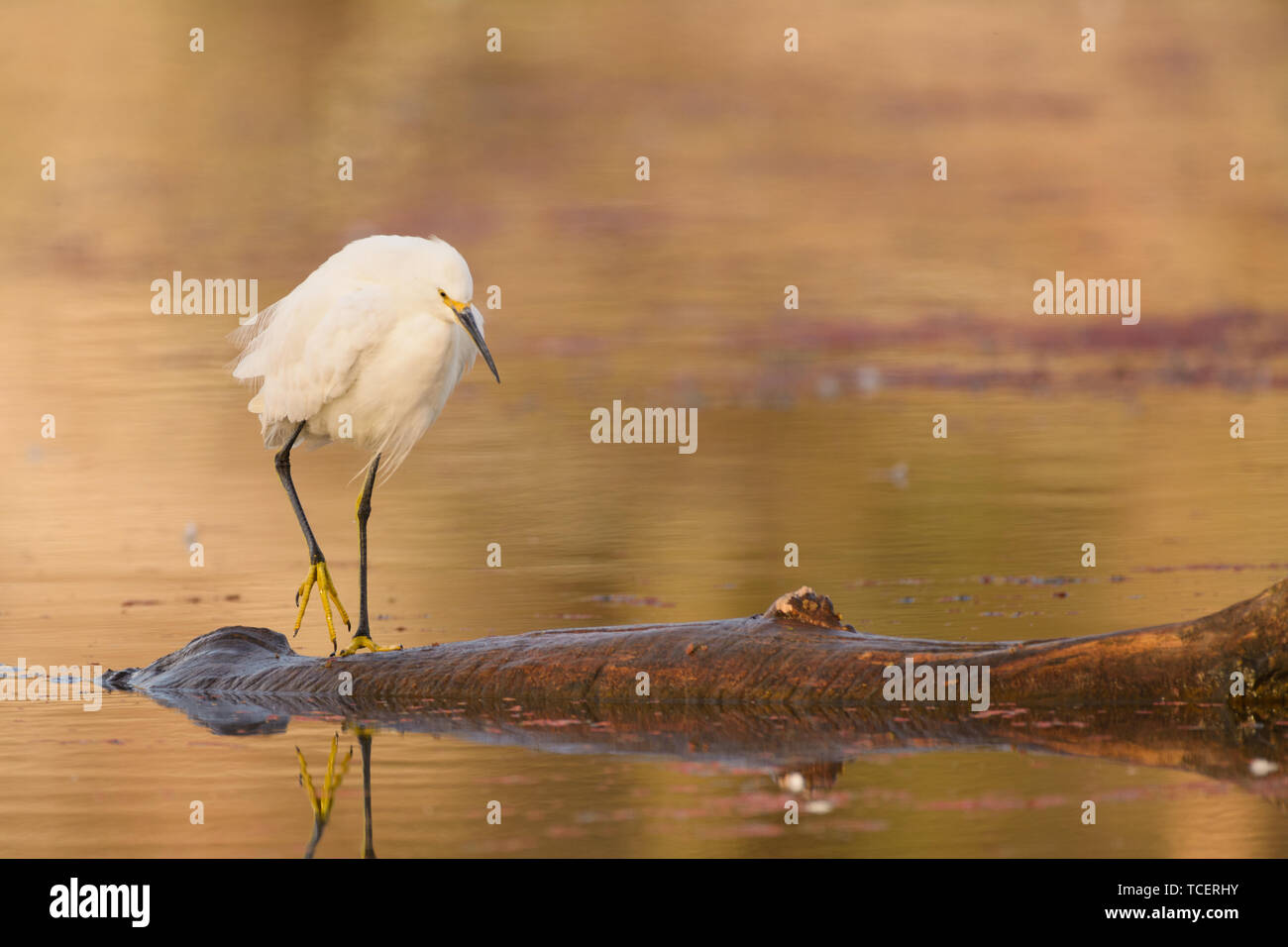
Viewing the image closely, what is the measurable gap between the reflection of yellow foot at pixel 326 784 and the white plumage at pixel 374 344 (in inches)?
87.4

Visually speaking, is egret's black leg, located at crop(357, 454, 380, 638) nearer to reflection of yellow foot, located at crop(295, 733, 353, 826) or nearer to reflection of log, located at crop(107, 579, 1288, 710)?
reflection of log, located at crop(107, 579, 1288, 710)

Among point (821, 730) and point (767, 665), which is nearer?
point (821, 730)

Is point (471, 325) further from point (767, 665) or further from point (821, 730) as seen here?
point (821, 730)

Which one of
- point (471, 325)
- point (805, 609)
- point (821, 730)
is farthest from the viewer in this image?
point (471, 325)

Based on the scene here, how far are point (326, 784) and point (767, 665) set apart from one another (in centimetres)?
220

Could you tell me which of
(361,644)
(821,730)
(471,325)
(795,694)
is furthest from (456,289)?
(821,730)

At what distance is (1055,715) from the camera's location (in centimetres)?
866

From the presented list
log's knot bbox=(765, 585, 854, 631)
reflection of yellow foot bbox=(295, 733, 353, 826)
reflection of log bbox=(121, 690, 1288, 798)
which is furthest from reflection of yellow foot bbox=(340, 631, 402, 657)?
log's knot bbox=(765, 585, 854, 631)

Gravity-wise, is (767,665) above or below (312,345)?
below

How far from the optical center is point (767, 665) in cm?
916

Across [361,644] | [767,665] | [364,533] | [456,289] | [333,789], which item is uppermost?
[456,289]

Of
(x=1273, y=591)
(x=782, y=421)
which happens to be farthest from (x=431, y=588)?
(x=782, y=421)

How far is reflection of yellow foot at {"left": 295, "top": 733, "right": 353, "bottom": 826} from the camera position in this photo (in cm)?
776

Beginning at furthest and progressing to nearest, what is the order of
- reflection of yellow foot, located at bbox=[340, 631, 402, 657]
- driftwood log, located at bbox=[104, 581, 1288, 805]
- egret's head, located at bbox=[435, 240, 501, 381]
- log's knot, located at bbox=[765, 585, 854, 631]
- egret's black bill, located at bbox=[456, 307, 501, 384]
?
reflection of yellow foot, located at bbox=[340, 631, 402, 657]
egret's head, located at bbox=[435, 240, 501, 381]
egret's black bill, located at bbox=[456, 307, 501, 384]
log's knot, located at bbox=[765, 585, 854, 631]
driftwood log, located at bbox=[104, 581, 1288, 805]
